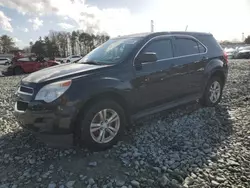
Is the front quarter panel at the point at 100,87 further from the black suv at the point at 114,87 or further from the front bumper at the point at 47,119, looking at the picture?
the front bumper at the point at 47,119

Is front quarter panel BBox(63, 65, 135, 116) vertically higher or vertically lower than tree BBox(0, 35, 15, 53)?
lower

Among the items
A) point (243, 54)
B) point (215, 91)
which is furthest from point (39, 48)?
point (215, 91)

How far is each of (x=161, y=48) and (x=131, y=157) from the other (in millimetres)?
2209

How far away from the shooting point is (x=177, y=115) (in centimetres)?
538

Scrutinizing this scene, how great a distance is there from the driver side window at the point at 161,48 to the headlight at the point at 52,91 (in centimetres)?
164

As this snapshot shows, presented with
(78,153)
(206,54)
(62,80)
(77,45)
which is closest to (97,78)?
(62,80)

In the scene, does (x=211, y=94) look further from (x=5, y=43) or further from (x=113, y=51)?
(x=5, y=43)

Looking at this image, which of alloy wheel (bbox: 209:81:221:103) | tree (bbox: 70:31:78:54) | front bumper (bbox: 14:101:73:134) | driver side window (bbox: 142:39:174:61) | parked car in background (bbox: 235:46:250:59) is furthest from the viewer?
tree (bbox: 70:31:78:54)

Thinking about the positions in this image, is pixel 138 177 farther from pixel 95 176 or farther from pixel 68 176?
pixel 68 176

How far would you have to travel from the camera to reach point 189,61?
5.17 m

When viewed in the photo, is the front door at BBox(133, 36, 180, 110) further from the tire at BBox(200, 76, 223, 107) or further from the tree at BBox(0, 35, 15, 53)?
the tree at BBox(0, 35, 15, 53)

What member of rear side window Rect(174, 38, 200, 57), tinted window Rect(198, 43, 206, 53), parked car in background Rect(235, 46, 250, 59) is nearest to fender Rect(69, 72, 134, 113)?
rear side window Rect(174, 38, 200, 57)

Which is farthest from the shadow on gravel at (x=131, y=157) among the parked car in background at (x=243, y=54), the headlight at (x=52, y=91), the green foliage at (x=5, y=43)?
the green foliage at (x=5, y=43)

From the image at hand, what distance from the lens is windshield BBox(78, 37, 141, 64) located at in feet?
14.1
